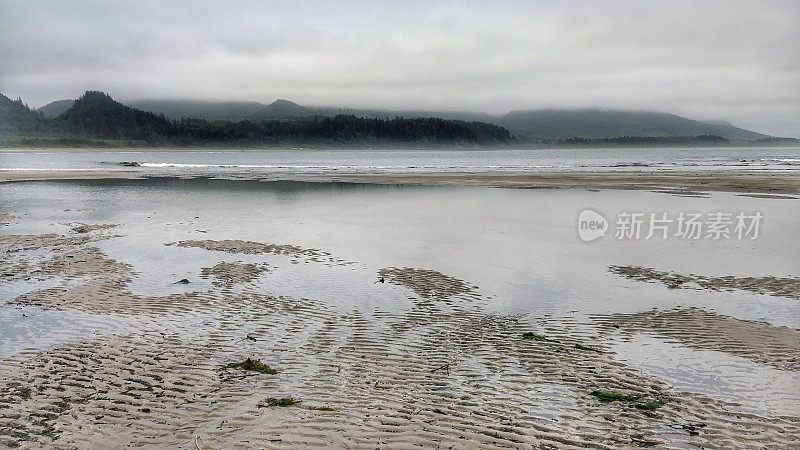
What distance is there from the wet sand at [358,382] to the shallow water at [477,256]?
48 centimetres

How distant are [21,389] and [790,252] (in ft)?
67.4

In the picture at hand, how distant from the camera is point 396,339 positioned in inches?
365

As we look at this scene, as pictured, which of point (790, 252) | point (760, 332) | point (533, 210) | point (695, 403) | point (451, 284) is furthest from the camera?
point (533, 210)

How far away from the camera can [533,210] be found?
1089 inches

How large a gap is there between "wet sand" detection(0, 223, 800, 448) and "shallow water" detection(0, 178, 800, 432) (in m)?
0.48

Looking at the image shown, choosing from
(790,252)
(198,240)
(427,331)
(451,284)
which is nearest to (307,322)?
(427,331)

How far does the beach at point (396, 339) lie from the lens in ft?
20.6

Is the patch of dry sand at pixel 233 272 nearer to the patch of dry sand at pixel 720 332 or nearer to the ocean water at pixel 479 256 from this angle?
the ocean water at pixel 479 256

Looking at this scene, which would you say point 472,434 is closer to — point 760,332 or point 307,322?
point 307,322

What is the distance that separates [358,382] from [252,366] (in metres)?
1.74

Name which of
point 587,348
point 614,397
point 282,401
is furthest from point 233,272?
point 614,397

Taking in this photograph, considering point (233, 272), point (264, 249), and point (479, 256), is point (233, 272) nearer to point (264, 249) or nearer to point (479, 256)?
point (264, 249)

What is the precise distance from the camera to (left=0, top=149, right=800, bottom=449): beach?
20.6 ft

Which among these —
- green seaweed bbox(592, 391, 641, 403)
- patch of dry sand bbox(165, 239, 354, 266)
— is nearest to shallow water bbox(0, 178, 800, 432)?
patch of dry sand bbox(165, 239, 354, 266)
